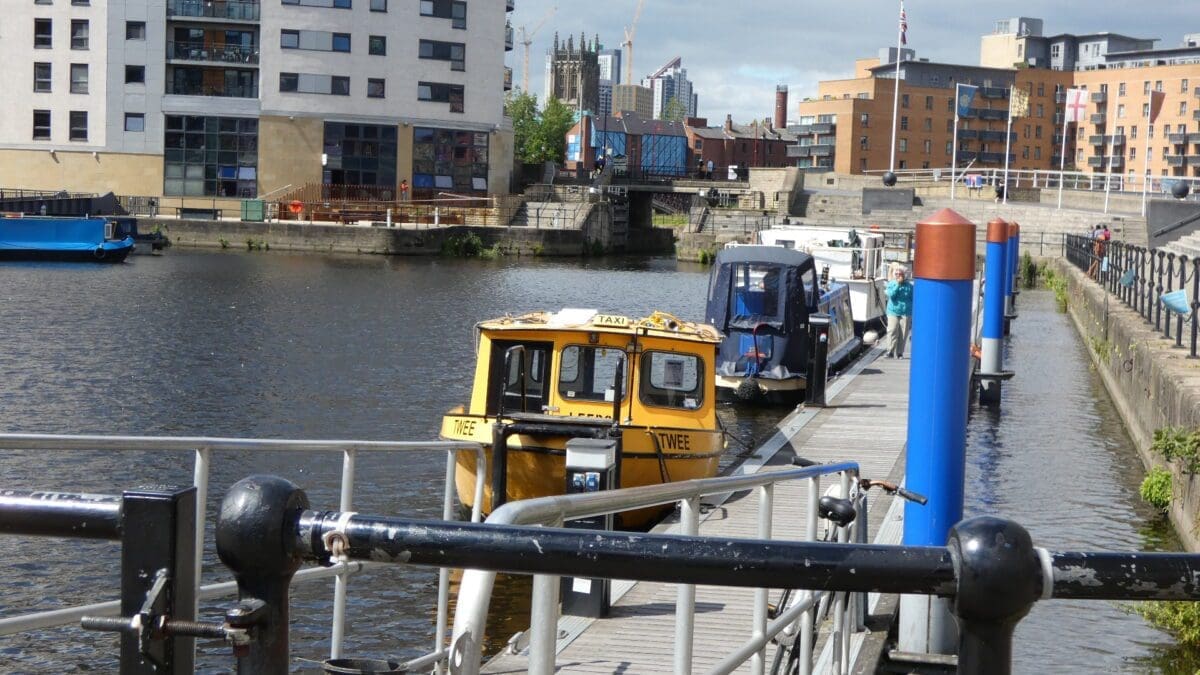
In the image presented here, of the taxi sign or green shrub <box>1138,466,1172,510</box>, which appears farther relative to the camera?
green shrub <box>1138,466,1172,510</box>

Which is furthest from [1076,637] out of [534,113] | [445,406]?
[534,113]

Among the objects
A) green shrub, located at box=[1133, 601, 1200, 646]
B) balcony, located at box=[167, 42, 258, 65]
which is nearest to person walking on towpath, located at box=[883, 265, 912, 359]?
green shrub, located at box=[1133, 601, 1200, 646]

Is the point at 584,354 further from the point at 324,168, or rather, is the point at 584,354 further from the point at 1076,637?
the point at 324,168

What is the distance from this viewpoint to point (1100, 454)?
21.2 meters

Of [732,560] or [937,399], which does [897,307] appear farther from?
[732,560]

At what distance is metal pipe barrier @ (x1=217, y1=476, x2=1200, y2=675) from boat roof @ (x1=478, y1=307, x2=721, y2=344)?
13719 mm

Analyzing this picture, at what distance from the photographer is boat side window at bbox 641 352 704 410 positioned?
639 inches

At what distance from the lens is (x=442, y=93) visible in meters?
79.6

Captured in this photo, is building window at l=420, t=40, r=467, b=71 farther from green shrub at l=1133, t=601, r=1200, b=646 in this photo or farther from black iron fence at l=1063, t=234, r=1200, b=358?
green shrub at l=1133, t=601, r=1200, b=646

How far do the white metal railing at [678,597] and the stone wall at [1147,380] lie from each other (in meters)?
6.58

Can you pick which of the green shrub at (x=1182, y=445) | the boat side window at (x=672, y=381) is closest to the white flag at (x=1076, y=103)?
the green shrub at (x=1182, y=445)

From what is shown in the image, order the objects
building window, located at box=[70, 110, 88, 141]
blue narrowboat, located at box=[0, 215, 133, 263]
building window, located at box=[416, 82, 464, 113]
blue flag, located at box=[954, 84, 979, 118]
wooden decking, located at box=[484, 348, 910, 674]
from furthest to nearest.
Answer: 1. blue flag, located at box=[954, 84, 979, 118]
2. building window, located at box=[416, 82, 464, 113]
3. building window, located at box=[70, 110, 88, 141]
4. blue narrowboat, located at box=[0, 215, 133, 263]
5. wooden decking, located at box=[484, 348, 910, 674]

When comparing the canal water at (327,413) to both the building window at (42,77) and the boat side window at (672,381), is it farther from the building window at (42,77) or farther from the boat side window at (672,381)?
the building window at (42,77)

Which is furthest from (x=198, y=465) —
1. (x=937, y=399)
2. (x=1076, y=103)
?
(x=1076, y=103)
